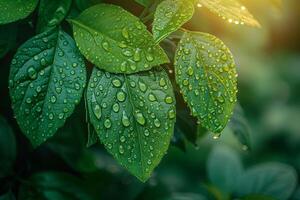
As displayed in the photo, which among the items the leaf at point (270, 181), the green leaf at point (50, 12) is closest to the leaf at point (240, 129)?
the leaf at point (270, 181)

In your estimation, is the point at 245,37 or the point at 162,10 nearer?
the point at 162,10

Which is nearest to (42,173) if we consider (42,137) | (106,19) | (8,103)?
(8,103)

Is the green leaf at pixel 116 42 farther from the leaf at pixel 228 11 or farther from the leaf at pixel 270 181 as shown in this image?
the leaf at pixel 270 181

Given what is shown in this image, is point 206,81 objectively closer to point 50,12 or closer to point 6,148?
point 50,12

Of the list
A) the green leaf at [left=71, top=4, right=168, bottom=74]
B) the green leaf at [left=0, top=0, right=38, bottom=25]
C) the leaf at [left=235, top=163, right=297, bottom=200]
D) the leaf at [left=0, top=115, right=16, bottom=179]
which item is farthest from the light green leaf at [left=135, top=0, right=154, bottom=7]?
the leaf at [left=235, top=163, right=297, bottom=200]

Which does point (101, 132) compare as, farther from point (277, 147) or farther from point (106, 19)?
point (277, 147)

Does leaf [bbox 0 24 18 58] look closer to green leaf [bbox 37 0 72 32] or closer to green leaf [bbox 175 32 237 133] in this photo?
green leaf [bbox 37 0 72 32]
